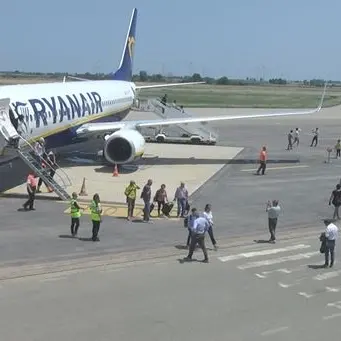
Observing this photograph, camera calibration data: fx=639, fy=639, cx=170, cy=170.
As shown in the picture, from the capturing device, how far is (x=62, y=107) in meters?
32.6

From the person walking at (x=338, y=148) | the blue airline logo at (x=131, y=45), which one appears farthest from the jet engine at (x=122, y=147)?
the blue airline logo at (x=131, y=45)

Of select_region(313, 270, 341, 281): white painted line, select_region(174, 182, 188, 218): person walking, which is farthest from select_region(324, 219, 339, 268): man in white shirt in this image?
select_region(174, 182, 188, 218): person walking

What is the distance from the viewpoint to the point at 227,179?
107ft

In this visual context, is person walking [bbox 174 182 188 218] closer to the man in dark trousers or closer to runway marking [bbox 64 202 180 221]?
runway marking [bbox 64 202 180 221]

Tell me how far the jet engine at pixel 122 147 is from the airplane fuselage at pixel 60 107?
8.13 feet

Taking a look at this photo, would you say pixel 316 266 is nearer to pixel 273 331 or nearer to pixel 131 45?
pixel 273 331

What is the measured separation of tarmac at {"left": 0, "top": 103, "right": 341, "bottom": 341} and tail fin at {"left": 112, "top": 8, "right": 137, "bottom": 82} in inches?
974

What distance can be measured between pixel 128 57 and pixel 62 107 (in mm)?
20323

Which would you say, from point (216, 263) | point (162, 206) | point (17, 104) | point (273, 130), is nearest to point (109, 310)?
point (216, 263)

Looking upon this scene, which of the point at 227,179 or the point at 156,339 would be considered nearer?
the point at 156,339

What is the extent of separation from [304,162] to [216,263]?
77.3 feet

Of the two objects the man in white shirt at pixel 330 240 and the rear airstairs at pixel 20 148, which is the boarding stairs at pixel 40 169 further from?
the man in white shirt at pixel 330 240

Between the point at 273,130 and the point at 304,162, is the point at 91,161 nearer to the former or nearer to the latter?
the point at 304,162

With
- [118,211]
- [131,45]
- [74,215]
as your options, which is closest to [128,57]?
[131,45]
